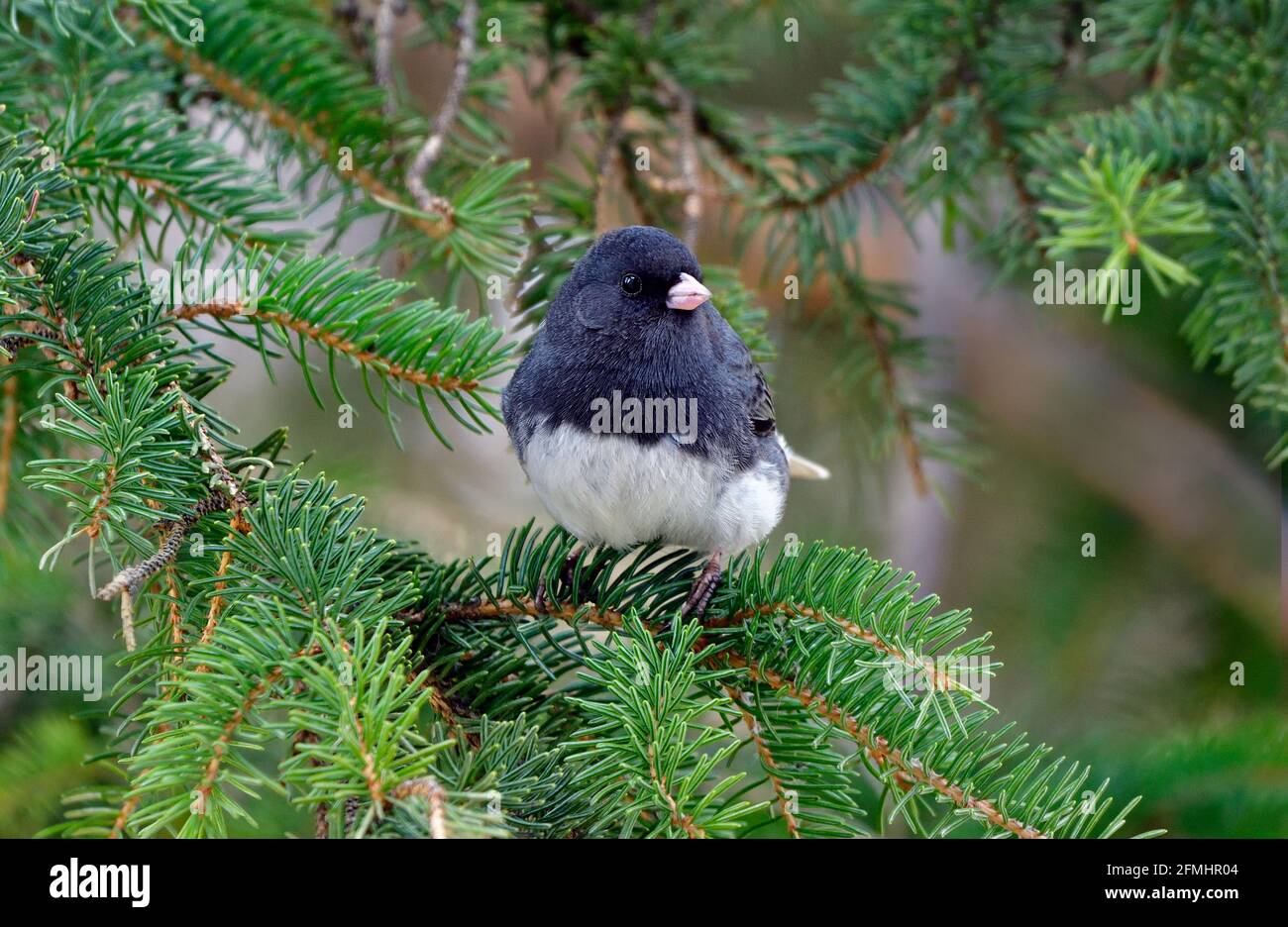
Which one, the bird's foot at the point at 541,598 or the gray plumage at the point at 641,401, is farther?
the gray plumage at the point at 641,401

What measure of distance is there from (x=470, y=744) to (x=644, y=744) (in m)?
0.20

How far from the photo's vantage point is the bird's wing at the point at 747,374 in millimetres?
1596

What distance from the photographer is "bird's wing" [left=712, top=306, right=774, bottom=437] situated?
160 cm

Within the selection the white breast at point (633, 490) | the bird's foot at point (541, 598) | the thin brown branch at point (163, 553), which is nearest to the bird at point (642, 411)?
the white breast at point (633, 490)

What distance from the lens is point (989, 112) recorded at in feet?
5.47

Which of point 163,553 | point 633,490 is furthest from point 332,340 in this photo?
point 633,490

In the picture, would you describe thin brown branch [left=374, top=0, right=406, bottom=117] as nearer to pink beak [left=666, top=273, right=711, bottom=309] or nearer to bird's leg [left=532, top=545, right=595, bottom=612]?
pink beak [left=666, top=273, right=711, bottom=309]

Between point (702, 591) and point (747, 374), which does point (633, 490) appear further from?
point (747, 374)

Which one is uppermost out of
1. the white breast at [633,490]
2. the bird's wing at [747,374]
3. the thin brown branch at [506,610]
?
the bird's wing at [747,374]

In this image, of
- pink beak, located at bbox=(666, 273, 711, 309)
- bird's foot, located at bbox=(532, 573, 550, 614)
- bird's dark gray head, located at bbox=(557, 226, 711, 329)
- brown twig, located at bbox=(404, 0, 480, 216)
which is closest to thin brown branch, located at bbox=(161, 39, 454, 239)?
brown twig, located at bbox=(404, 0, 480, 216)

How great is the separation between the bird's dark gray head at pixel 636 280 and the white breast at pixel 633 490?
8.6 inches

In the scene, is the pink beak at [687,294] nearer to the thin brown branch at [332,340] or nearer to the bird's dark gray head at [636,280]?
the bird's dark gray head at [636,280]

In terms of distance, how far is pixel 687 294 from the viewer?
Answer: 151 centimetres

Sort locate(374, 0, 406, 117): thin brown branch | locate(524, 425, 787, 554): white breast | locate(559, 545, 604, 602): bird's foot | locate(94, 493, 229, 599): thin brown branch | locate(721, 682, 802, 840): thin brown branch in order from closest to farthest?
locate(94, 493, 229, 599): thin brown branch → locate(721, 682, 802, 840): thin brown branch → locate(559, 545, 604, 602): bird's foot → locate(524, 425, 787, 554): white breast → locate(374, 0, 406, 117): thin brown branch
